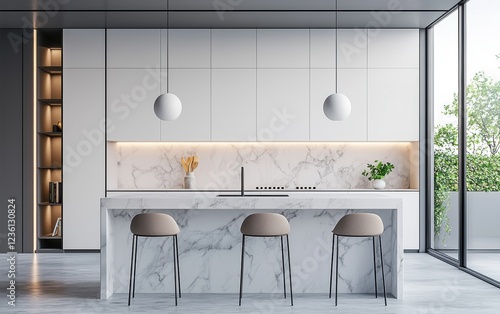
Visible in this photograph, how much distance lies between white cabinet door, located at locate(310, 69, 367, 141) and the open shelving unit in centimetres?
341

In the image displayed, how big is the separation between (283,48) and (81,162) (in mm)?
3088

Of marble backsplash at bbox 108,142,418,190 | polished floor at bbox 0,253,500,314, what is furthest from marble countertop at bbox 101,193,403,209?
marble backsplash at bbox 108,142,418,190

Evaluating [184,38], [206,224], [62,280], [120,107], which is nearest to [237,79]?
[184,38]

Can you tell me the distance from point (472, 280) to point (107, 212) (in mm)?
3685

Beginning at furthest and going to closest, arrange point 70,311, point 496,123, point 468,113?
point 468,113 < point 496,123 < point 70,311

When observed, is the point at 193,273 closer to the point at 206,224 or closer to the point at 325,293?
the point at 206,224

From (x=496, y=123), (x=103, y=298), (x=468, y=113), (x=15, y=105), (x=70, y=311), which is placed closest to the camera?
(x=70, y=311)

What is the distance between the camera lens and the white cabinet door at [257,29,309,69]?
7.72 m

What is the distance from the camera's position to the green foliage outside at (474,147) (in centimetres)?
557

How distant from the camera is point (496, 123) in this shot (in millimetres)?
5508

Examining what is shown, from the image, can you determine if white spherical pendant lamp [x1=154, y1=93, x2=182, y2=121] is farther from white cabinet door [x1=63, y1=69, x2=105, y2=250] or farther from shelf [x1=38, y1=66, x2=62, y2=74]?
shelf [x1=38, y1=66, x2=62, y2=74]

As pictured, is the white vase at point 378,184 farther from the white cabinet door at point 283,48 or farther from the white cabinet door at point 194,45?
the white cabinet door at point 194,45

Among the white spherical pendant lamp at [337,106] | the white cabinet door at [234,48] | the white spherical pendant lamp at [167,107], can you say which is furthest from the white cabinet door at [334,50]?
the white spherical pendant lamp at [167,107]

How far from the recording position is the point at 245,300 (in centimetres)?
506
